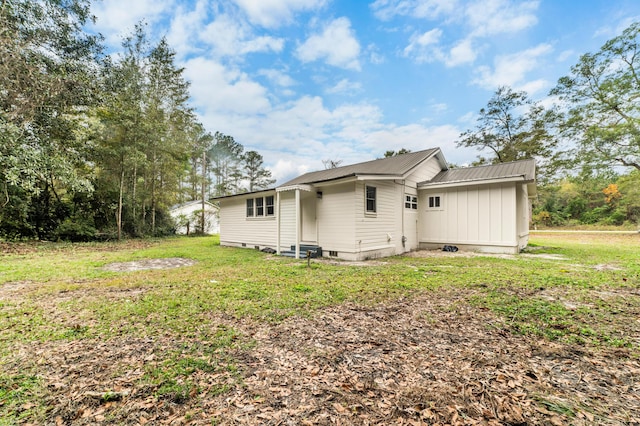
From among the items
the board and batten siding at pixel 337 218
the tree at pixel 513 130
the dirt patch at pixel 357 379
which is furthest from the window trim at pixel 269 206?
the tree at pixel 513 130

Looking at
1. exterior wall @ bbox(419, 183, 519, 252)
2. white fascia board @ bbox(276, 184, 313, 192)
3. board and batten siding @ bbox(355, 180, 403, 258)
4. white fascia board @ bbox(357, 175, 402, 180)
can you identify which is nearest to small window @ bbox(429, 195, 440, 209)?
exterior wall @ bbox(419, 183, 519, 252)

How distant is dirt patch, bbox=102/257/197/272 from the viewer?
7.16 m

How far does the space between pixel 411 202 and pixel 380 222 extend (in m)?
2.67

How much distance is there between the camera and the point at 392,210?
988 cm

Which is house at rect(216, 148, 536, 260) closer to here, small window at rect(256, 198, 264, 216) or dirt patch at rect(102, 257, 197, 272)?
small window at rect(256, 198, 264, 216)

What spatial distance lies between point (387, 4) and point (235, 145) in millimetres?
23428

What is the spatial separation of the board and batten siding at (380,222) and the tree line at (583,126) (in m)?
17.1

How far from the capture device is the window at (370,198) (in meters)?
8.86

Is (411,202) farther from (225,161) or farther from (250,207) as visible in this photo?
(225,161)

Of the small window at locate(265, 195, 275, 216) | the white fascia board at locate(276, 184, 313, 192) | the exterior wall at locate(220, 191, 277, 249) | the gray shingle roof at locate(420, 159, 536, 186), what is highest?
the gray shingle roof at locate(420, 159, 536, 186)

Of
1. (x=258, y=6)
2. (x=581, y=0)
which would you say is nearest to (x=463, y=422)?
(x=258, y=6)

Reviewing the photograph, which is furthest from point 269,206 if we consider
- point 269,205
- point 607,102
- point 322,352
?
point 607,102

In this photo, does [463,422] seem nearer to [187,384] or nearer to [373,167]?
[187,384]

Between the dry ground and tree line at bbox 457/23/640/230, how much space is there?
72.2 ft
